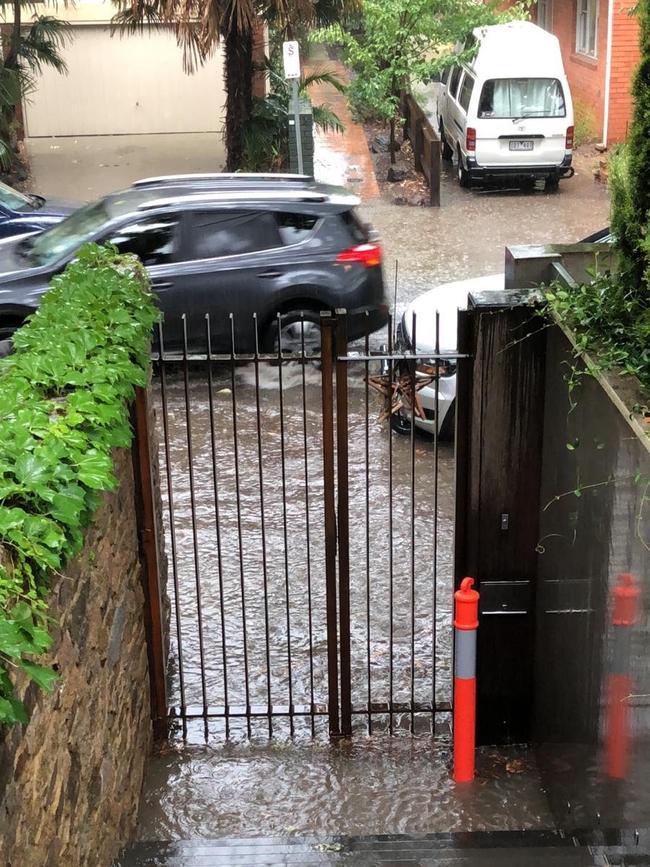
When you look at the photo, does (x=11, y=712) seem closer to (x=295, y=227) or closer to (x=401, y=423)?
(x=401, y=423)

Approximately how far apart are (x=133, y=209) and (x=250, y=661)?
17.6ft

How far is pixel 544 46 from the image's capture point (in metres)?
18.4

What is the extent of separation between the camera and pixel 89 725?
→ 152 inches

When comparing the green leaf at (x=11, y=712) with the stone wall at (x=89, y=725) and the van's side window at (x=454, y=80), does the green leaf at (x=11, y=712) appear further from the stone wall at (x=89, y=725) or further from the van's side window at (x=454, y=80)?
the van's side window at (x=454, y=80)

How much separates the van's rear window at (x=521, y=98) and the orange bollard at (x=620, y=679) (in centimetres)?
1524

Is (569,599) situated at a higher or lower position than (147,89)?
lower

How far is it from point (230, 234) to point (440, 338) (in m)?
2.62

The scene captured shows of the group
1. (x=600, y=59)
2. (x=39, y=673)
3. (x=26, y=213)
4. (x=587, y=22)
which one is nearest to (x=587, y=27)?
(x=587, y=22)

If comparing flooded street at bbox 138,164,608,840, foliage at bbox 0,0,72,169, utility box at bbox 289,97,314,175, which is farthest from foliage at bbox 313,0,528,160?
flooded street at bbox 138,164,608,840

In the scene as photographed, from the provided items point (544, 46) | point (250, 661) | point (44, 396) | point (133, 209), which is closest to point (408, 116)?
point (544, 46)

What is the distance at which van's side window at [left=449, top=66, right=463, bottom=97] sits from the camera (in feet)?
65.0

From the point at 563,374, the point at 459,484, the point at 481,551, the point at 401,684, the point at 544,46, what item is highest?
the point at 544,46

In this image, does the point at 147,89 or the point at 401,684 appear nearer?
the point at 401,684

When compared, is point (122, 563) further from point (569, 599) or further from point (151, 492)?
point (569, 599)
